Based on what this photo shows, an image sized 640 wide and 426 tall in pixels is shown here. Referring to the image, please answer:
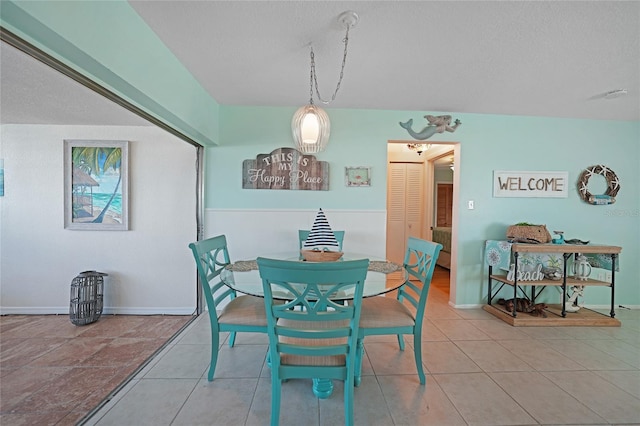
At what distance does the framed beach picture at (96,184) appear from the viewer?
2.82 meters

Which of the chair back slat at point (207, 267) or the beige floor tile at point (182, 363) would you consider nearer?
the chair back slat at point (207, 267)

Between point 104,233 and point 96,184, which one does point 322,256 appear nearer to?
point 104,233

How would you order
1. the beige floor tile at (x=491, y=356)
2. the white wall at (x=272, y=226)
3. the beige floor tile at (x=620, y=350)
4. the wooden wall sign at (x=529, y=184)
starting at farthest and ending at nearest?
the wooden wall sign at (x=529, y=184)
the white wall at (x=272, y=226)
the beige floor tile at (x=620, y=350)
the beige floor tile at (x=491, y=356)

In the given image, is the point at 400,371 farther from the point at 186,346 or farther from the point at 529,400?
the point at 186,346

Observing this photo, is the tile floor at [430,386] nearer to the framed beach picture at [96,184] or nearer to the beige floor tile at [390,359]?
the beige floor tile at [390,359]

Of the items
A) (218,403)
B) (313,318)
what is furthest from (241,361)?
(313,318)

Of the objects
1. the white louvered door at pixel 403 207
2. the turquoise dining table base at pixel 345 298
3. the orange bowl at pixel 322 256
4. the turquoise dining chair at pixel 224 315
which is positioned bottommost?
the turquoise dining chair at pixel 224 315

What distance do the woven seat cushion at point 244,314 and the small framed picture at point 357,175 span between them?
68.4 inches

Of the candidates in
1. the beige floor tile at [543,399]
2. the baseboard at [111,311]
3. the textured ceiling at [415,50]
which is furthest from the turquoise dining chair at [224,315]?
the beige floor tile at [543,399]

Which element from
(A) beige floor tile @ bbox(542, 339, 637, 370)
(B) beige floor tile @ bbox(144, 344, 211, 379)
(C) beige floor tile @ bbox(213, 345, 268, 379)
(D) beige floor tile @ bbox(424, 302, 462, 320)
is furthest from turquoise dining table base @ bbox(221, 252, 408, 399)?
(A) beige floor tile @ bbox(542, 339, 637, 370)

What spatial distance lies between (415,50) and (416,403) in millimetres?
2321

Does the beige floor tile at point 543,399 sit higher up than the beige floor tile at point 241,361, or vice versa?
the beige floor tile at point 543,399

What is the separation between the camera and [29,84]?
6.39ft

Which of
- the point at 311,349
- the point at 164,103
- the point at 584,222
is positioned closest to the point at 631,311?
the point at 584,222
